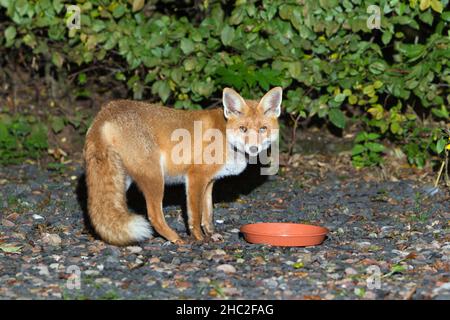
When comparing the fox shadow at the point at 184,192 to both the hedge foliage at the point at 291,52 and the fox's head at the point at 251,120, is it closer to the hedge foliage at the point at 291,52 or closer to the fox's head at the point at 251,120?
the hedge foliage at the point at 291,52

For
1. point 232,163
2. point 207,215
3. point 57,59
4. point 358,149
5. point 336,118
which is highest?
point 57,59

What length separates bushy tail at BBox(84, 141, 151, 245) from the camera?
5602mm

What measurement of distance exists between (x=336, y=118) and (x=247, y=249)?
2.80 meters

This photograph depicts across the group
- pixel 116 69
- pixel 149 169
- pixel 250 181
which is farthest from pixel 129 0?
pixel 149 169

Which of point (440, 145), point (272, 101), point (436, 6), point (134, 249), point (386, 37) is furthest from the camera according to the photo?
point (386, 37)

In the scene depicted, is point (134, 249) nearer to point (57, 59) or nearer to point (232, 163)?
point (232, 163)

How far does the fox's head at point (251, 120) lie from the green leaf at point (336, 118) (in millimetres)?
1637

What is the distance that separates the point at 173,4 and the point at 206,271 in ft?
15.2

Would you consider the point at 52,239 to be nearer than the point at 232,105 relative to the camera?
Yes

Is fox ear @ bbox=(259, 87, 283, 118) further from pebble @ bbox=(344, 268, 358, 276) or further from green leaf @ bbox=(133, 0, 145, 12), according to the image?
green leaf @ bbox=(133, 0, 145, 12)

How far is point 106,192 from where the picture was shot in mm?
5797

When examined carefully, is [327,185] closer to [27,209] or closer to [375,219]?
[375,219]

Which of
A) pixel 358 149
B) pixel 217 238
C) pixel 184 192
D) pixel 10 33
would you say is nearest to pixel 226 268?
pixel 217 238

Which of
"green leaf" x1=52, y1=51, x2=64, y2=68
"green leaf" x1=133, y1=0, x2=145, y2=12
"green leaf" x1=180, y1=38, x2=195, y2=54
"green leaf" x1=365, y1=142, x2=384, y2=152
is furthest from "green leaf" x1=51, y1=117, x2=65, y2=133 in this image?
"green leaf" x1=365, y1=142, x2=384, y2=152
